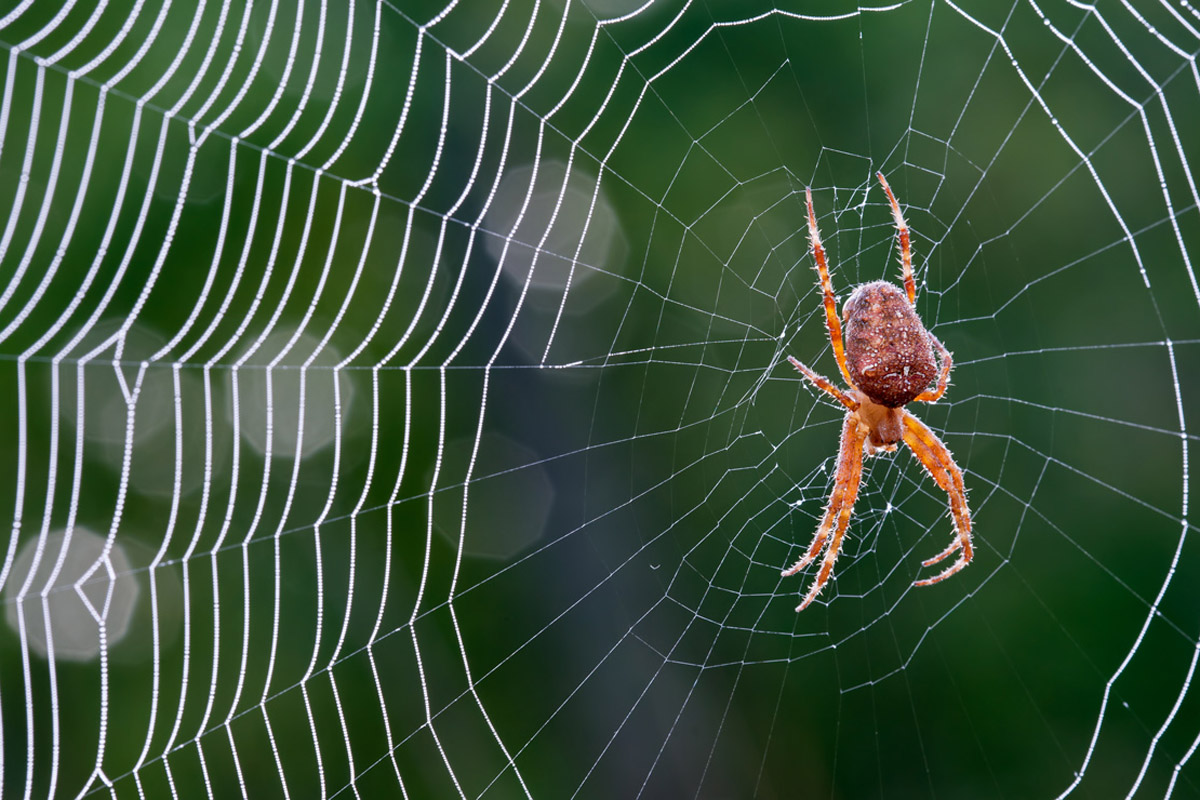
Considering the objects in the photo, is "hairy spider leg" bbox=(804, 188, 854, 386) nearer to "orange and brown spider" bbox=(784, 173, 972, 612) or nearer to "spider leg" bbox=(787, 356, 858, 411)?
"orange and brown spider" bbox=(784, 173, 972, 612)

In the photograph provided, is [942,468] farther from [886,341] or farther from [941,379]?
[886,341]

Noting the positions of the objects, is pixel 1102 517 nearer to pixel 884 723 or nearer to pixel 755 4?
pixel 884 723

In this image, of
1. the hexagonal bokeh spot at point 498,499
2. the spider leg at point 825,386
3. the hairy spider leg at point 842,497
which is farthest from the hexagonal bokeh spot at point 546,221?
the spider leg at point 825,386

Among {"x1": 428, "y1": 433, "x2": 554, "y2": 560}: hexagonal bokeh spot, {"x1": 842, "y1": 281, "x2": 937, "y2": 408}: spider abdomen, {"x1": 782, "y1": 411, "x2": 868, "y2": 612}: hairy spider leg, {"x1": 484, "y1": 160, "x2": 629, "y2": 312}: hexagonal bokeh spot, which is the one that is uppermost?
{"x1": 484, "y1": 160, "x2": 629, "y2": 312}: hexagonal bokeh spot

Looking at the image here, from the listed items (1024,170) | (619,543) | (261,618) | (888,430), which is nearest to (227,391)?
(261,618)

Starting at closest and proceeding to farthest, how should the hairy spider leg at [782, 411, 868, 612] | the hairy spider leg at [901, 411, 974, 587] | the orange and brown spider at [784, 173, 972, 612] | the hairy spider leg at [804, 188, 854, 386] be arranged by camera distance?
the hairy spider leg at [804, 188, 854, 386]
the orange and brown spider at [784, 173, 972, 612]
the hairy spider leg at [782, 411, 868, 612]
the hairy spider leg at [901, 411, 974, 587]

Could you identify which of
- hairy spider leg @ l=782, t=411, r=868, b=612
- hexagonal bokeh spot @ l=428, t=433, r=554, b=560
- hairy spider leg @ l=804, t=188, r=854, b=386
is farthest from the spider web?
hairy spider leg @ l=804, t=188, r=854, b=386

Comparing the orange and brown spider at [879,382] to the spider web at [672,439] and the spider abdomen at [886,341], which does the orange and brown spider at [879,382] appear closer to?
the spider abdomen at [886,341]
